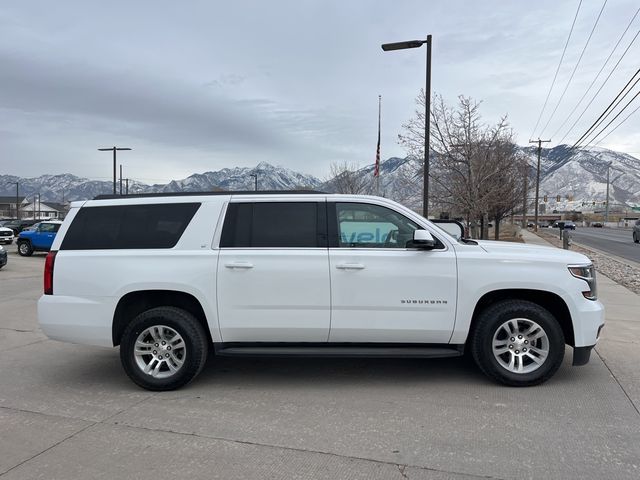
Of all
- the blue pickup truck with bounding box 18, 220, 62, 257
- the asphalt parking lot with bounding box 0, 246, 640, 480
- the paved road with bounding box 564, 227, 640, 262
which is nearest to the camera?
the asphalt parking lot with bounding box 0, 246, 640, 480

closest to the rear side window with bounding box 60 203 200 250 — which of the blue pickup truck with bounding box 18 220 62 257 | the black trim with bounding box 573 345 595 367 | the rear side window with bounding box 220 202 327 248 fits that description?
the rear side window with bounding box 220 202 327 248

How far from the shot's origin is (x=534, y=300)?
508 cm

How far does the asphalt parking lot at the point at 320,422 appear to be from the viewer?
11.2 ft

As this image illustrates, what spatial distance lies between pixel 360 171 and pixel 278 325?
42335 millimetres

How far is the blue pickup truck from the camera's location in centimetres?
2198

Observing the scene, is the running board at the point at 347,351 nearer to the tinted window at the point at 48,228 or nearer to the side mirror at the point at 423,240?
the side mirror at the point at 423,240

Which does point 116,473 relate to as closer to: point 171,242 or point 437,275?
point 171,242

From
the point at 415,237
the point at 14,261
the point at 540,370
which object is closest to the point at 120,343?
the point at 415,237

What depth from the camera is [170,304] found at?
5117 mm

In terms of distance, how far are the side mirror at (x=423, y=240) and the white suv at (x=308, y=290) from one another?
0.07 feet

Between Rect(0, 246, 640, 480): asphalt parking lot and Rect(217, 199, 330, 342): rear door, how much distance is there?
1.96ft

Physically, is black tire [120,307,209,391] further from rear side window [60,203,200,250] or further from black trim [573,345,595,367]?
black trim [573,345,595,367]

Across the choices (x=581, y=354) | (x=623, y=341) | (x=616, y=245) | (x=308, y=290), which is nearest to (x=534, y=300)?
(x=581, y=354)

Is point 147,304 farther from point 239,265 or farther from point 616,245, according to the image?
point 616,245
